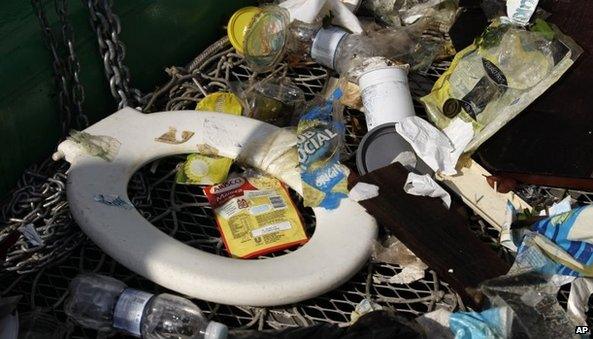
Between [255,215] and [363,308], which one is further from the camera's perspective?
[255,215]

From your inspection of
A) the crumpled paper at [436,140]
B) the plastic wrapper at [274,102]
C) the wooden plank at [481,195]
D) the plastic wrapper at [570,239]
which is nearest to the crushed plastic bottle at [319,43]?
the plastic wrapper at [274,102]

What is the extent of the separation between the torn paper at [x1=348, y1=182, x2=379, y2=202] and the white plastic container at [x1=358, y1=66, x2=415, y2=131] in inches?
10.6

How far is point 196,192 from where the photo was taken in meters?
2.12

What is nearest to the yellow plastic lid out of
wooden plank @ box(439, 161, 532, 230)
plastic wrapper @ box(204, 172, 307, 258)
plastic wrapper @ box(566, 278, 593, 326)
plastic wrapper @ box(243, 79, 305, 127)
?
plastic wrapper @ box(243, 79, 305, 127)

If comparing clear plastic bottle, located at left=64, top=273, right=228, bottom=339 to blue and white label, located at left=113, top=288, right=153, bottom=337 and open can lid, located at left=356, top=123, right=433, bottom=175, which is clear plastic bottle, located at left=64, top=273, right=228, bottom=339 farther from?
open can lid, located at left=356, top=123, right=433, bottom=175

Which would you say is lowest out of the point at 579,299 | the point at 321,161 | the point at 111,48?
the point at 579,299

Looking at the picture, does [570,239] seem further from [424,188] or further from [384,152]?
[384,152]

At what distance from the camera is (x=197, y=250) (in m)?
1.85

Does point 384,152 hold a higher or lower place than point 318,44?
lower

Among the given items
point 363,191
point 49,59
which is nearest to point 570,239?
A: point 363,191

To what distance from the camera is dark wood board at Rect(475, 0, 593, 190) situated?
2070 millimetres

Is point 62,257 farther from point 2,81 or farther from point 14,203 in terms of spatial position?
point 2,81

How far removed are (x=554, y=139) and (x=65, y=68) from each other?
1.30 metres

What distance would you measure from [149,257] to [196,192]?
14.0 inches
